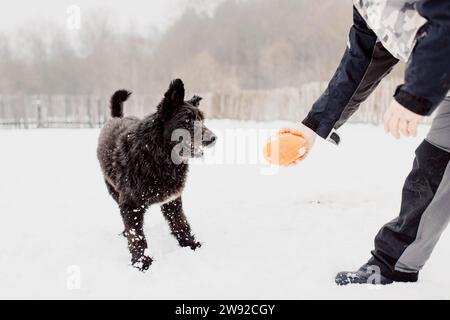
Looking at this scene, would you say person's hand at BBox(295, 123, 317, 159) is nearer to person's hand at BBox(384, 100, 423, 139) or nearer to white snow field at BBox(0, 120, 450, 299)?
person's hand at BBox(384, 100, 423, 139)

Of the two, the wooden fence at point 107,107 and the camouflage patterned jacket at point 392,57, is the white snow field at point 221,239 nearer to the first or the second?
the camouflage patterned jacket at point 392,57

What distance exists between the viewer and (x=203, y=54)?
23.5 m

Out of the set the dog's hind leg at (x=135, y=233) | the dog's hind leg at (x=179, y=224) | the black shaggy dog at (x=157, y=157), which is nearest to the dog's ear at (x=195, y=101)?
the black shaggy dog at (x=157, y=157)

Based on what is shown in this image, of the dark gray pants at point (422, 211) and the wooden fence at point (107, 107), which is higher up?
the dark gray pants at point (422, 211)

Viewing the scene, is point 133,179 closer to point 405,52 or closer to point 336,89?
point 336,89

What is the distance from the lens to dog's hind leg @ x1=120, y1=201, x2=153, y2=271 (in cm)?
315

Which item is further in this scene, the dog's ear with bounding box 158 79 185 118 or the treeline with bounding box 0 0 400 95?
the treeline with bounding box 0 0 400 95

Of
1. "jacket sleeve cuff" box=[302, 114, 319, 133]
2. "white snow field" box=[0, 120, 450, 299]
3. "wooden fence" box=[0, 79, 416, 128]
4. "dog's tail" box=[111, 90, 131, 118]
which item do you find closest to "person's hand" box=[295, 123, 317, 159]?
"jacket sleeve cuff" box=[302, 114, 319, 133]

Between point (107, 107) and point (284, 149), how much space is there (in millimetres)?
19057

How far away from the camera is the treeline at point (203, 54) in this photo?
21.4 m

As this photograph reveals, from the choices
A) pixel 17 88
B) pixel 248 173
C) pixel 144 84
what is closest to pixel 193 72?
pixel 144 84

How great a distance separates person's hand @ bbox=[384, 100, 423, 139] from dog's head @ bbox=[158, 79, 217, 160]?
1.70m

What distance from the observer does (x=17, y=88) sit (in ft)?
72.1

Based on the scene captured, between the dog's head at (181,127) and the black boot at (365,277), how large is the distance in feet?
4.76
